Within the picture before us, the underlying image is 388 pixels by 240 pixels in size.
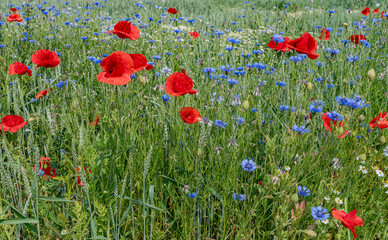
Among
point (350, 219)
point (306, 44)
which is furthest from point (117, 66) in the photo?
point (350, 219)

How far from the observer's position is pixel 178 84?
48.9 inches

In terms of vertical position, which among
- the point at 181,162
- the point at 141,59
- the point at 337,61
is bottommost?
the point at 181,162

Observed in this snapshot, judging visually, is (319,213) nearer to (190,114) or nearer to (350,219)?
(350,219)

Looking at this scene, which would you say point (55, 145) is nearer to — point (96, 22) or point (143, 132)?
point (143, 132)

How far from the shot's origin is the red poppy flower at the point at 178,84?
1229 mm

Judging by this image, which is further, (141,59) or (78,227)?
(141,59)

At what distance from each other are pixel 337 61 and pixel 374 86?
46 centimetres

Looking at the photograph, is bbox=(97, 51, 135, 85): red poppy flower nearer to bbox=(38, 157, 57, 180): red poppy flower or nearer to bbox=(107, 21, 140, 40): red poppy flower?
bbox=(107, 21, 140, 40): red poppy flower

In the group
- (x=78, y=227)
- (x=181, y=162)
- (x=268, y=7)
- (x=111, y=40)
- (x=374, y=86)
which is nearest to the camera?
(x=78, y=227)

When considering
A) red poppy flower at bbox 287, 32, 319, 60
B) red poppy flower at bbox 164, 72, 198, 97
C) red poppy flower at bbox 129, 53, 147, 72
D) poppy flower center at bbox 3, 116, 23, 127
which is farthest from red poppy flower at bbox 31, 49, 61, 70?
red poppy flower at bbox 287, 32, 319, 60

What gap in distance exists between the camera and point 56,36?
3.44m

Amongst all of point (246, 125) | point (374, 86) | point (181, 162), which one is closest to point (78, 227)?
point (181, 162)

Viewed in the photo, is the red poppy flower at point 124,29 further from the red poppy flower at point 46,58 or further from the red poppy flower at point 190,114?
the red poppy flower at point 190,114

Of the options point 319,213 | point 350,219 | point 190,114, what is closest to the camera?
point 350,219
